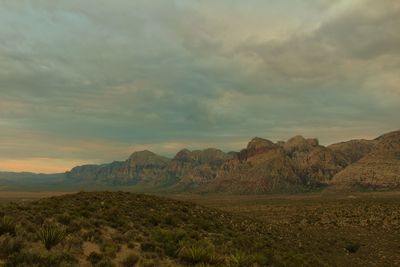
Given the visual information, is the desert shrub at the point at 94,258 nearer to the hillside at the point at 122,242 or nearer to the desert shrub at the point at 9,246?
the hillside at the point at 122,242

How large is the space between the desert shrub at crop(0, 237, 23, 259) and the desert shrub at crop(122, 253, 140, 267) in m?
3.62

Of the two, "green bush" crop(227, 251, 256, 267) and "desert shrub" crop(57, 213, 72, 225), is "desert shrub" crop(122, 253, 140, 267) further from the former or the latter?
"desert shrub" crop(57, 213, 72, 225)

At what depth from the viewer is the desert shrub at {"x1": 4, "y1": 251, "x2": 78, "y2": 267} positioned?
11906mm

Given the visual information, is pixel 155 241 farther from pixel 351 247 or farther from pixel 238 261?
pixel 351 247

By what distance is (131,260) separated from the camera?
14.8 metres

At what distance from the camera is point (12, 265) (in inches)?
463

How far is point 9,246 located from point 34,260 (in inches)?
59.6

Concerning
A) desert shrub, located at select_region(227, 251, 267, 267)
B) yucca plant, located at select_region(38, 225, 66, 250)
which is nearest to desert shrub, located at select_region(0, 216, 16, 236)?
yucca plant, located at select_region(38, 225, 66, 250)

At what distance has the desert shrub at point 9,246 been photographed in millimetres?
12996

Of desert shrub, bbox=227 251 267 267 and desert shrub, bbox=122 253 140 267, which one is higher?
desert shrub, bbox=122 253 140 267

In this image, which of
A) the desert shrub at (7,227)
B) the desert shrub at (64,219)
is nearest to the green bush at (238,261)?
the desert shrub at (64,219)

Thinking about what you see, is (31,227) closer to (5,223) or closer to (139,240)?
(5,223)

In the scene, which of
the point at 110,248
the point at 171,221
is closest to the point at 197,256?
the point at 110,248

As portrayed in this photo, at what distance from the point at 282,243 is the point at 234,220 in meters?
7.75
